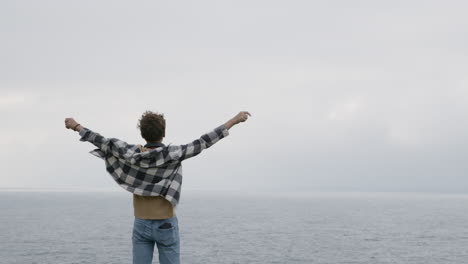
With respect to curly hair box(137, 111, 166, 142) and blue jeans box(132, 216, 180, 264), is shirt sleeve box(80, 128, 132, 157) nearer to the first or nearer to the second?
curly hair box(137, 111, 166, 142)

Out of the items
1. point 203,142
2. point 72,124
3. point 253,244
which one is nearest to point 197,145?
point 203,142

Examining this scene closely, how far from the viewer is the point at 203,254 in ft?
249

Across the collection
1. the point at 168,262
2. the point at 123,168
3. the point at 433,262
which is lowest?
the point at 433,262

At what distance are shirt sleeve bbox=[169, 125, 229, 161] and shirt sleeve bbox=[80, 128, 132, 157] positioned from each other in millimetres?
543

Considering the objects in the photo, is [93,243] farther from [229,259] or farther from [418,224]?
[418,224]

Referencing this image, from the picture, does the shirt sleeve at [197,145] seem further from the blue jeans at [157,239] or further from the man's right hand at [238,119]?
the blue jeans at [157,239]

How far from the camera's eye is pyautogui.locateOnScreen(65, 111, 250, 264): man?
5582 millimetres

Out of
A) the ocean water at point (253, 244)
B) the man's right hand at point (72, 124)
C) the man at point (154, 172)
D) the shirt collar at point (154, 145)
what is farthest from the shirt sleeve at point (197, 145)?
the ocean water at point (253, 244)

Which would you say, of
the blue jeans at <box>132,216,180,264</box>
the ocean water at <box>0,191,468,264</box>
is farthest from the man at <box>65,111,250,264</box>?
the ocean water at <box>0,191,468,264</box>

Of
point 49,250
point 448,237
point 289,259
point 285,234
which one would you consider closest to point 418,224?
point 448,237

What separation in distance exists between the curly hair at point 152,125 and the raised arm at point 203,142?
0.25 meters

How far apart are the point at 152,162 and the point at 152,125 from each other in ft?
1.34

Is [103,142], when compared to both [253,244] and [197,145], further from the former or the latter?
[253,244]

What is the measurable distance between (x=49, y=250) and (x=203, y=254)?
25185mm
